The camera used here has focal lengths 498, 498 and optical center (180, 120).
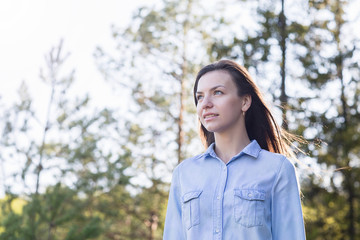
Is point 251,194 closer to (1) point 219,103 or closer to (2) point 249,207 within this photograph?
(2) point 249,207

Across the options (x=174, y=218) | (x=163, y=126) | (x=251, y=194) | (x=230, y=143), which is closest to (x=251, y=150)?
(x=230, y=143)

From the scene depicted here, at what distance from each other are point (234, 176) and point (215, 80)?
18.8 inches

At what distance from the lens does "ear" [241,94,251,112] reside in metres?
2.47

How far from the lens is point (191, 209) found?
2.32m

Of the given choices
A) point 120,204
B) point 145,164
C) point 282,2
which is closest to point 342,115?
point 282,2

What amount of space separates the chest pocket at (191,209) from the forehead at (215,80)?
0.52 meters

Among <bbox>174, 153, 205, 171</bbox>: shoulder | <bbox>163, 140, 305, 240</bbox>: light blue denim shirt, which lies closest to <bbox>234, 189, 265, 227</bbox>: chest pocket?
<bbox>163, 140, 305, 240</bbox>: light blue denim shirt

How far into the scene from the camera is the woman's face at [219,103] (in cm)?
237

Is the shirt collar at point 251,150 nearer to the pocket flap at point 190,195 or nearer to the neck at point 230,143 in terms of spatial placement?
the neck at point 230,143

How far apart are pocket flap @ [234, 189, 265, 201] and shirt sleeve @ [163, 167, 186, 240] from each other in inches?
14.4

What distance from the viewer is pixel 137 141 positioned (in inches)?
584

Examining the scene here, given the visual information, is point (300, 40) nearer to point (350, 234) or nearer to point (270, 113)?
point (350, 234)

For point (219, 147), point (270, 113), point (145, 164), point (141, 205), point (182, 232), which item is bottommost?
point (182, 232)

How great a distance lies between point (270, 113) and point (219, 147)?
1.19ft
